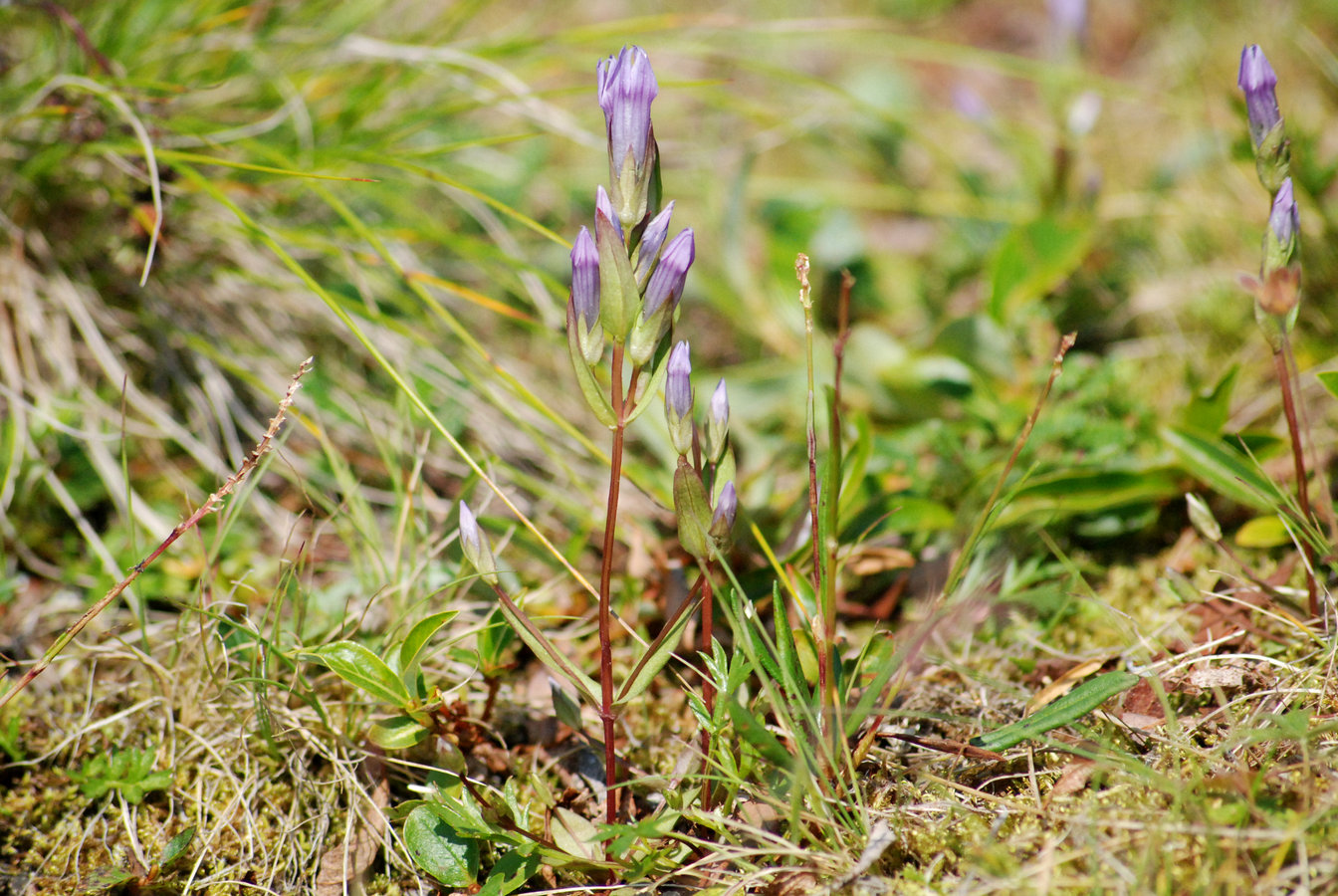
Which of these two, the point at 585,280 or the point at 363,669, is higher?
the point at 585,280

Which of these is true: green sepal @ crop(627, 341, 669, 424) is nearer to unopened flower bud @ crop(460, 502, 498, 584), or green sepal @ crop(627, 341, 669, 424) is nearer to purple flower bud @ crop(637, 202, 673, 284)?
purple flower bud @ crop(637, 202, 673, 284)

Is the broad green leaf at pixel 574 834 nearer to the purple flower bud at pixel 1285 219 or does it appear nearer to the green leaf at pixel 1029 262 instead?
the purple flower bud at pixel 1285 219

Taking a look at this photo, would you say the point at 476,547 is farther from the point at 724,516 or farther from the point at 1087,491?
the point at 1087,491

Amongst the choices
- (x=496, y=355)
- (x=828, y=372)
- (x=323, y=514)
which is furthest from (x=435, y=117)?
(x=828, y=372)

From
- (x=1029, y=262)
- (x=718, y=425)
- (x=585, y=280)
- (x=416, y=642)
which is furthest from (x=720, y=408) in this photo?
(x=1029, y=262)

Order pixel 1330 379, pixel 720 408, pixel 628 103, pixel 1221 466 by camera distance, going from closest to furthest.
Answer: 1. pixel 628 103
2. pixel 720 408
3. pixel 1330 379
4. pixel 1221 466

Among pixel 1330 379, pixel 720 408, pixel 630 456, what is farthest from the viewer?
pixel 630 456
